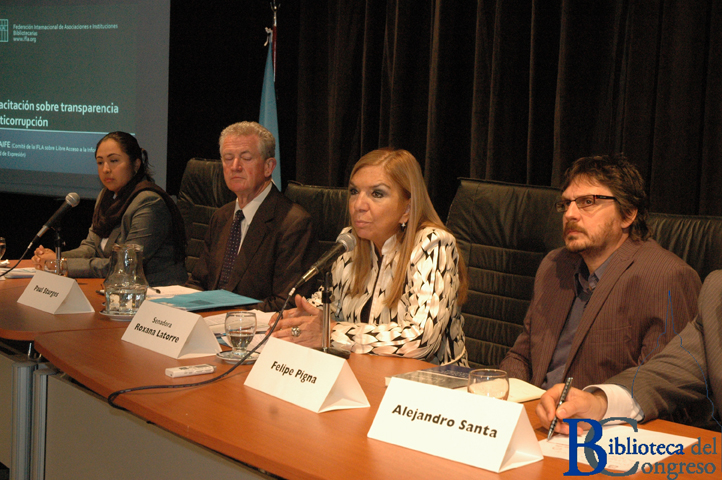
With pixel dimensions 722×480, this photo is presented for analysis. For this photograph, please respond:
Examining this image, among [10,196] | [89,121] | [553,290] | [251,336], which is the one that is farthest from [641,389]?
[10,196]

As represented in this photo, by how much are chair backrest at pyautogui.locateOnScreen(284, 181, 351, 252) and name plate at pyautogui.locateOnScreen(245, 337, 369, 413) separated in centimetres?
140

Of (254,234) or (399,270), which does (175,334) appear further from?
(254,234)

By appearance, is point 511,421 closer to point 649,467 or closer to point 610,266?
point 649,467

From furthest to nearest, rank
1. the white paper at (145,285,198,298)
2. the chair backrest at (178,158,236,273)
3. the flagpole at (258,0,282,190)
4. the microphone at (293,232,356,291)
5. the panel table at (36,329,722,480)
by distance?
the flagpole at (258,0,282,190)
the chair backrest at (178,158,236,273)
the white paper at (145,285,198,298)
the microphone at (293,232,356,291)
the panel table at (36,329,722,480)

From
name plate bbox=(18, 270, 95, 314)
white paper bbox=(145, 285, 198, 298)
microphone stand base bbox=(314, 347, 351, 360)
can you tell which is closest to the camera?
microphone stand base bbox=(314, 347, 351, 360)

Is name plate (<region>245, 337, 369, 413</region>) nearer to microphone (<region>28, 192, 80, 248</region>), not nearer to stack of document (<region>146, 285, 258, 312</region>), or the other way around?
stack of document (<region>146, 285, 258, 312</region>)

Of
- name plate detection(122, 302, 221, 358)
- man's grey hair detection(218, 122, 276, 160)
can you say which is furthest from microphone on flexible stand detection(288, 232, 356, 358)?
man's grey hair detection(218, 122, 276, 160)

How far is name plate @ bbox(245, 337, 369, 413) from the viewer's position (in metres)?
1.38

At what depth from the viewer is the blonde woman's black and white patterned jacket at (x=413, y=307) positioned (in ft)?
6.33

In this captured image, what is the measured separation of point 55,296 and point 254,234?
904mm

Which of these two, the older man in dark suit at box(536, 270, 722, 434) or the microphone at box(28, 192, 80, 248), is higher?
A: the microphone at box(28, 192, 80, 248)

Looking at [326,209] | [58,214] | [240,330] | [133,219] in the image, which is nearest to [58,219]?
[58,214]

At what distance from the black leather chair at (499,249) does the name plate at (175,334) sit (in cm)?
102

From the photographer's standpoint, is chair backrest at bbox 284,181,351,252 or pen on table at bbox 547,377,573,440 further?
chair backrest at bbox 284,181,351,252
